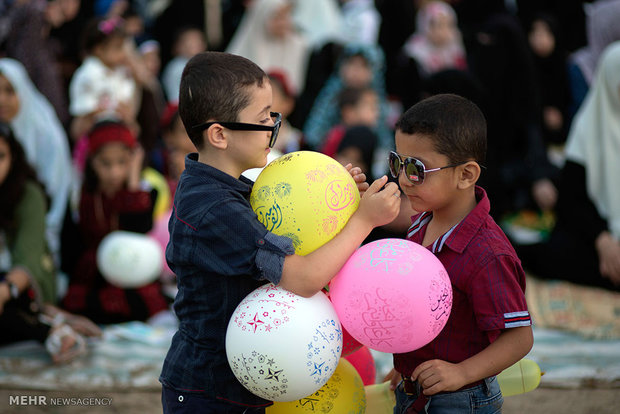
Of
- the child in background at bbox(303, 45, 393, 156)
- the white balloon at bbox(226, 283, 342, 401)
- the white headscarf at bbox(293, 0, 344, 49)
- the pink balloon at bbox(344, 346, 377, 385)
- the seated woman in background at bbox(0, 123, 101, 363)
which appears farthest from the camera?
the white headscarf at bbox(293, 0, 344, 49)

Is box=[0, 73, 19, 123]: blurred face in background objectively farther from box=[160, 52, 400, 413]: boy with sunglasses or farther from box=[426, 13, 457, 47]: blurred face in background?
box=[426, 13, 457, 47]: blurred face in background

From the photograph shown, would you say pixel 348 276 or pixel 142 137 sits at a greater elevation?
pixel 348 276

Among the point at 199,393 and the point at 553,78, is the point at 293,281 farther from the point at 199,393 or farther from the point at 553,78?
the point at 553,78

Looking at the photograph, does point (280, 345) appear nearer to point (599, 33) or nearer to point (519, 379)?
point (519, 379)

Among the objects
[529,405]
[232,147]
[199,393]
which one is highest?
[232,147]

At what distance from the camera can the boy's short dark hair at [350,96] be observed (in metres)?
6.54

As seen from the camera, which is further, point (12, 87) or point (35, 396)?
point (12, 87)

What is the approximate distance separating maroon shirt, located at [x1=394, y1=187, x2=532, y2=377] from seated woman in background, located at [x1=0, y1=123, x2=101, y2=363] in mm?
2825

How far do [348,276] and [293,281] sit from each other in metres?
0.17

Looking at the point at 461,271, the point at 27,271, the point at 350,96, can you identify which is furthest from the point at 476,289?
the point at 350,96

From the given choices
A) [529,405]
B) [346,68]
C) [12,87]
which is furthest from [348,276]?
[346,68]

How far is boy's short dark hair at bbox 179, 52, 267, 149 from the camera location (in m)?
2.00

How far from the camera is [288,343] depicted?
1894 millimetres

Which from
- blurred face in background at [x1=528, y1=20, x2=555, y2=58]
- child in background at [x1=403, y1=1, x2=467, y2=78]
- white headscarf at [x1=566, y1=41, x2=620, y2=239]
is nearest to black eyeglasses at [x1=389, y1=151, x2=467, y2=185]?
white headscarf at [x1=566, y1=41, x2=620, y2=239]
